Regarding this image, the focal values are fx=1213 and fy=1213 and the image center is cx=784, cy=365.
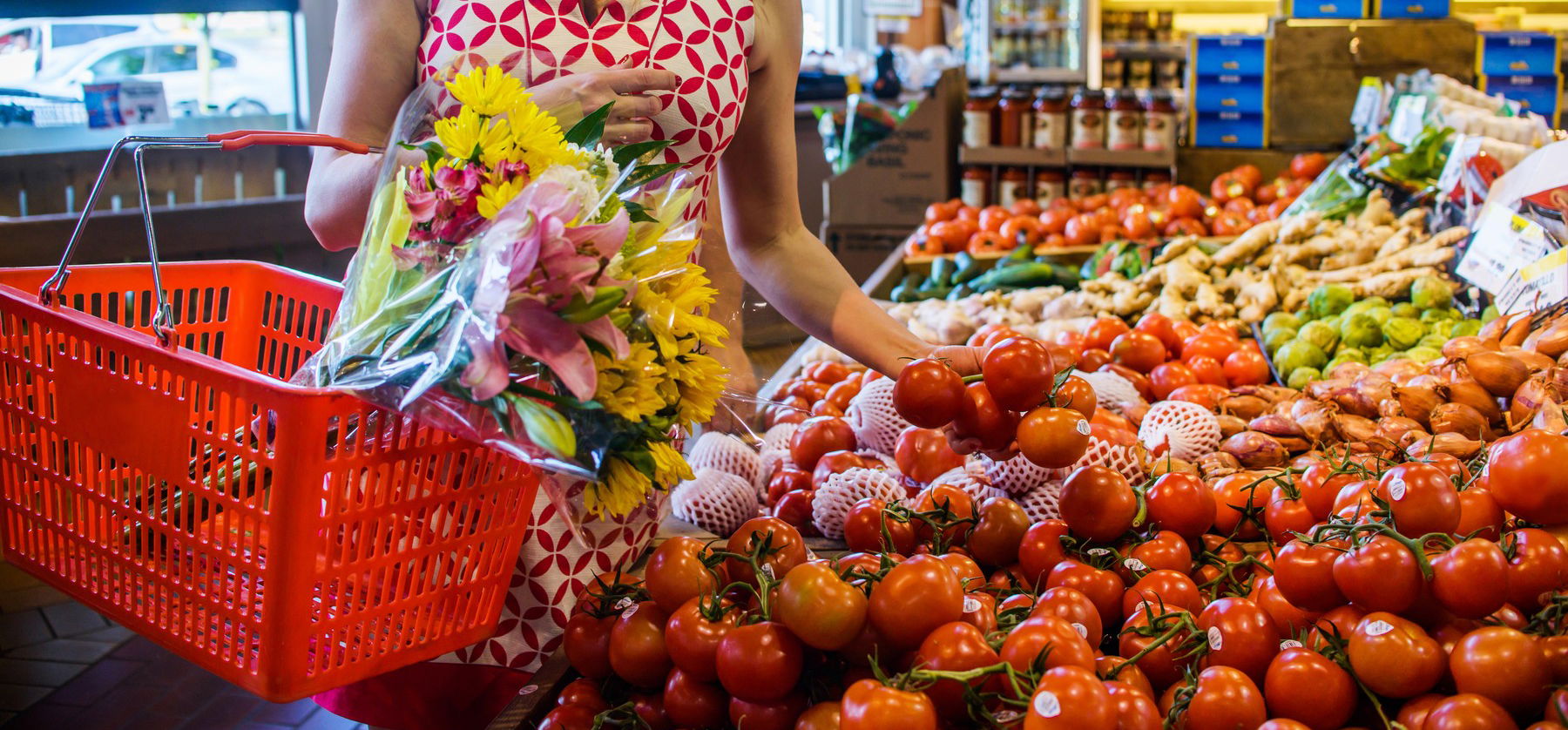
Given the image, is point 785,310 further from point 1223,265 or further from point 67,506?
point 1223,265

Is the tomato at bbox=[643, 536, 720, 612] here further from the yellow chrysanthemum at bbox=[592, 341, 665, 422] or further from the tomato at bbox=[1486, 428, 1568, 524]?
the tomato at bbox=[1486, 428, 1568, 524]

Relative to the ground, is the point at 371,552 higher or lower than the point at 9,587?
higher

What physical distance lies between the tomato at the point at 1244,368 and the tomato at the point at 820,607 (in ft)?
6.32

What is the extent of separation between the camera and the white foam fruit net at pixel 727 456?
2.01m

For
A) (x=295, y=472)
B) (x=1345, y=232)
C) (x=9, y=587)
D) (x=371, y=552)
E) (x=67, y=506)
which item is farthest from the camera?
(x=1345, y=232)

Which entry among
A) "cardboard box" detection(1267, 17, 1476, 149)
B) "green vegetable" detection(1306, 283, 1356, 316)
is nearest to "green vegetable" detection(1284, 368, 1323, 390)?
"green vegetable" detection(1306, 283, 1356, 316)

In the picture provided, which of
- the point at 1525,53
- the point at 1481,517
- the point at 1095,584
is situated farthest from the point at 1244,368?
the point at 1525,53

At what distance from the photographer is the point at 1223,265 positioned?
159 inches

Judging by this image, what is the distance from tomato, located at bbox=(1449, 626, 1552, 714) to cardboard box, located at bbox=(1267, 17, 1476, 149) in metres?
5.18

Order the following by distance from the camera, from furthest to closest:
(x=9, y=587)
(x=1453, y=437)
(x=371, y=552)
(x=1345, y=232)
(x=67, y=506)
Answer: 1. (x=1345, y=232)
2. (x=9, y=587)
3. (x=1453, y=437)
4. (x=67, y=506)
5. (x=371, y=552)

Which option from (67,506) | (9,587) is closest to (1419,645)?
A: (67,506)

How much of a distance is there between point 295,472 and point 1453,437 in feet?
5.51

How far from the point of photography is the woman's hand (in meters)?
1.29

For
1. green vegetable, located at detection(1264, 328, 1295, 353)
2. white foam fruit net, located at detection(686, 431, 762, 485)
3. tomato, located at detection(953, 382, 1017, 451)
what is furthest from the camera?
green vegetable, located at detection(1264, 328, 1295, 353)
